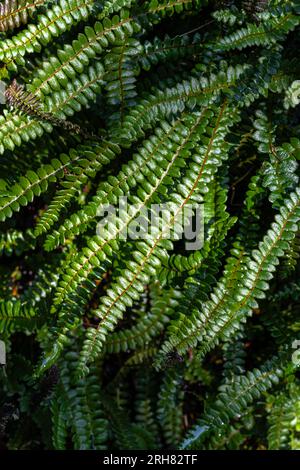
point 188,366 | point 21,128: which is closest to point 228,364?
point 188,366

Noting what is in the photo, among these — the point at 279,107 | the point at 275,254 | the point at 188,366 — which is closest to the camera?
the point at 275,254

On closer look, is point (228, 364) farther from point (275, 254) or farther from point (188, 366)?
point (275, 254)

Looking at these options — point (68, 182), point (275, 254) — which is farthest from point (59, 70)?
point (275, 254)

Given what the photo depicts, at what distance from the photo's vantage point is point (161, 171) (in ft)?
5.87

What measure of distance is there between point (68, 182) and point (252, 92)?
0.74 metres

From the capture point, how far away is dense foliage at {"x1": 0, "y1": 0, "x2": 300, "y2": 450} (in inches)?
69.2

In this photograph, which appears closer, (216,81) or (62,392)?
(216,81)

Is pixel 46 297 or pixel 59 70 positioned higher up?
pixel 59 70

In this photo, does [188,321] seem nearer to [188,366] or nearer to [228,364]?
[228,364]

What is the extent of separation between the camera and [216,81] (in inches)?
71.2

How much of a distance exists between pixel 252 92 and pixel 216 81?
137 millimetres

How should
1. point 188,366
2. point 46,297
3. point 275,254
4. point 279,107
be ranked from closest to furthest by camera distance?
point 275,254, point 279,107, point 46,297, point 188,366

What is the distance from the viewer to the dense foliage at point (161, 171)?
1758 millimetres

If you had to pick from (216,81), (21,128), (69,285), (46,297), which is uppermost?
(216,81)
